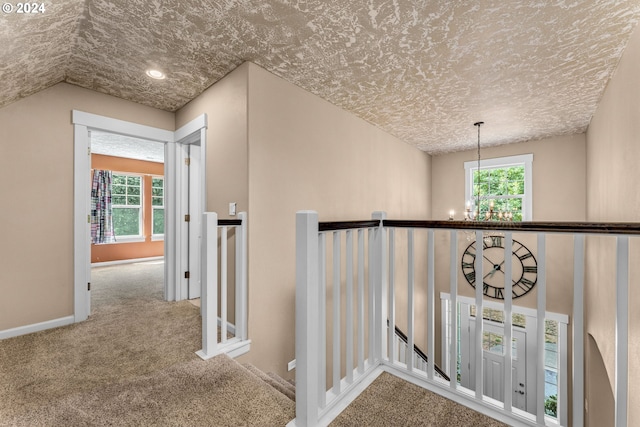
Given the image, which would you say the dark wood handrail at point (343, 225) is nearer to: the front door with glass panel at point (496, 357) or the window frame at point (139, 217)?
the front door with glass panel at point (496, 357)

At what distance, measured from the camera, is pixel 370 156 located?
12.7 feet

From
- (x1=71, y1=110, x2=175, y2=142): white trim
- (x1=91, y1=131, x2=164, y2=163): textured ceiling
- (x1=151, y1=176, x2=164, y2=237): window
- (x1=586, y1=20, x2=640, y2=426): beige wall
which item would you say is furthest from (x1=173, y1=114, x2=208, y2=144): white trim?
(x1=151, y1=176, x2=164, y2=237): window

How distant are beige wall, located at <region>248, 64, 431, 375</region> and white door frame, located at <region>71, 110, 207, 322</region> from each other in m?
0.83

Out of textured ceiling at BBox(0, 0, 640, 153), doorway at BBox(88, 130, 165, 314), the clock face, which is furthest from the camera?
doorway at BBox(88, 130, 165, 314)

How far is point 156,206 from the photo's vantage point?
267 inches

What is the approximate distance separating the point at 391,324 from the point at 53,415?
6.36ft

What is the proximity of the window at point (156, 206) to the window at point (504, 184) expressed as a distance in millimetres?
6829

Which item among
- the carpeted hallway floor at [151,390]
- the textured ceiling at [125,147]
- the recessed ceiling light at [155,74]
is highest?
the textured ceiling at [125,147]

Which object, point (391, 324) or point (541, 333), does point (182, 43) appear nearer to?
point (391, 324)

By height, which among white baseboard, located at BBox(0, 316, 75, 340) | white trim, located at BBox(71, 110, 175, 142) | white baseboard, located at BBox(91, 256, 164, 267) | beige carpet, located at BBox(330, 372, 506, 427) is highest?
white trim, located at BBox(71, 110, 175, 142)

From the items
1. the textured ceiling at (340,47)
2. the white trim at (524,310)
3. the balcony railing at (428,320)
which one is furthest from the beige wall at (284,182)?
the white trim at (524,310)

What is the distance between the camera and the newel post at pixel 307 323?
4.32ft

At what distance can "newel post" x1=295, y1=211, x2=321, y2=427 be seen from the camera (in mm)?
1317

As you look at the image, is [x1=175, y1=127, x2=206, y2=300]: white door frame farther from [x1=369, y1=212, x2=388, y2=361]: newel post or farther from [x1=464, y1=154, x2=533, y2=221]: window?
[x1=464, y1=154, x2=533, y2=221]: window
